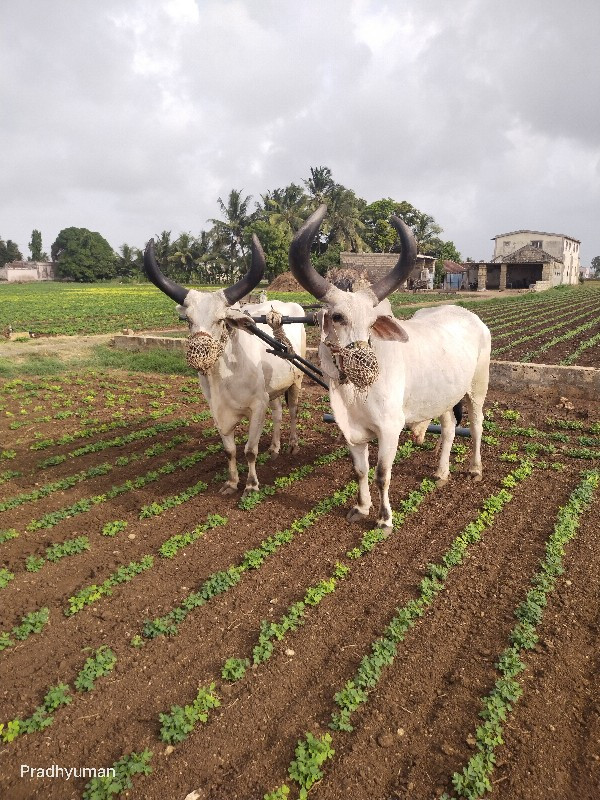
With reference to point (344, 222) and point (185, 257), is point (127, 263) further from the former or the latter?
point (344, 222)

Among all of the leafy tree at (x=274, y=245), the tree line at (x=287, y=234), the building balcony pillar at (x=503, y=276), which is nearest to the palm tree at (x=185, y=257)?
the tree line at (x=287, y=234)

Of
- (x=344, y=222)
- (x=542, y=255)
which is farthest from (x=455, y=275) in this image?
(x=344, y=222)

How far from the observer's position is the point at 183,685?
152 inches

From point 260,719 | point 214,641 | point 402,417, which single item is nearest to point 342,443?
point 402,417

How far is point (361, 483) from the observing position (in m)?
6.07

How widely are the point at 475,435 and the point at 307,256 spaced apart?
3934mm

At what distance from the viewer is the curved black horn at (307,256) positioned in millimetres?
4379

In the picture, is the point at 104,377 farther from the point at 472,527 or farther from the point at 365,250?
the point at 365,250

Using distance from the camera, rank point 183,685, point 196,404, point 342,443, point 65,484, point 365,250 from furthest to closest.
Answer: point 365,250, point 196,404, point 342,443, point 65,484, point 183,685

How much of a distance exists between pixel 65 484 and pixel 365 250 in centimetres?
5624

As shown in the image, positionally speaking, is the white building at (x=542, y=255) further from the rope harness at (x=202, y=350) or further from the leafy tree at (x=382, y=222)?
the rope harness at (x=202, y=350)

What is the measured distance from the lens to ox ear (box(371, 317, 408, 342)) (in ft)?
16.7

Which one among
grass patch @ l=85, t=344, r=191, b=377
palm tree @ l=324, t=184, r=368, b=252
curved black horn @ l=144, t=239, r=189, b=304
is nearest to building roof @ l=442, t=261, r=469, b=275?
palm tree @ l=324, t=184, r=368, b=252

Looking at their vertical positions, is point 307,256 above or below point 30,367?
above
